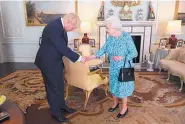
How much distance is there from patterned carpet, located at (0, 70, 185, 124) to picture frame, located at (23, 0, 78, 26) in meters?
2.09

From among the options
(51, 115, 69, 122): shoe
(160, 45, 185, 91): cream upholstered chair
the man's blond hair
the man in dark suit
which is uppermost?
the man's blond hair

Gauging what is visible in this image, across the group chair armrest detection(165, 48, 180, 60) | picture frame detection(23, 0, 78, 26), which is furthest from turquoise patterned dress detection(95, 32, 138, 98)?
picture frame detection(23, 0, 78, 26)

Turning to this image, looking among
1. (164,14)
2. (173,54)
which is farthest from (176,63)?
(164,14)

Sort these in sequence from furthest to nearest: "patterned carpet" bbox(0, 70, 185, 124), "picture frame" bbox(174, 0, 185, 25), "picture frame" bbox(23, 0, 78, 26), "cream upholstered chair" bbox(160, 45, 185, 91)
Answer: "picture frame" bbox(23, 0, 78, 26)
"picture frame" bbox(174, 0, 185, 25)
"cream upholstered chair" bbox(160, 45, 185, 91)
"patterned carpet" bbox(0, 70, 185, 124)

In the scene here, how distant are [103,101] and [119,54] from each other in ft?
3.87

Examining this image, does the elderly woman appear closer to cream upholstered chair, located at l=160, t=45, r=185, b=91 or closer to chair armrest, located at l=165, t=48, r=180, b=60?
cream upholstered chair, located at l=160, t=45, r=185, b=91

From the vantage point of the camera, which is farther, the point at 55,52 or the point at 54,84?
the point at 54,84

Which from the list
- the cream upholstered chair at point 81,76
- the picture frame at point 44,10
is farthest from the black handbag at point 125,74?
the picture frame at point 44,10

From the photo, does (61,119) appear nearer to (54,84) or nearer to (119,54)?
(54,84)

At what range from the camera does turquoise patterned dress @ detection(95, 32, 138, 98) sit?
2.69 m

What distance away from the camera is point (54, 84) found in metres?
2.68

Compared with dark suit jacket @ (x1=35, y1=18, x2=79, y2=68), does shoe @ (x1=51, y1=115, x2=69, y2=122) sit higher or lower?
lower

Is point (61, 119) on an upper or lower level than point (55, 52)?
lower

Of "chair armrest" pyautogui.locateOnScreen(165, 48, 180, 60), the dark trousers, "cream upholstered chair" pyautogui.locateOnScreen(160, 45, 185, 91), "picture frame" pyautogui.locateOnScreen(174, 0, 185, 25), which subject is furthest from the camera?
"picture frame" pyautogui.locateOnScreen(174, 0, 185, 25)
